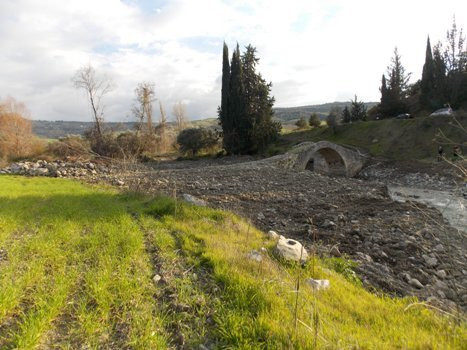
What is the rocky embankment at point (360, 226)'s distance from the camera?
5.54m

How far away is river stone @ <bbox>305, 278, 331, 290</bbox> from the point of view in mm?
4059

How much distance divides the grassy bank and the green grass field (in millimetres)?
28994

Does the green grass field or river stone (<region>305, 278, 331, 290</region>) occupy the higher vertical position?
the green grass field

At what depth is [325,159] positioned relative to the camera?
3459 centimetres

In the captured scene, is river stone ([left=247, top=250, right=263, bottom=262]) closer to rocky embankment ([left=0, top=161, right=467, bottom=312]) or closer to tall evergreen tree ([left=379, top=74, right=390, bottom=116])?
rocky embankment ([left=0, top=161, right=467, bottom=312])

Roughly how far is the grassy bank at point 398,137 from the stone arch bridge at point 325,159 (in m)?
3.13

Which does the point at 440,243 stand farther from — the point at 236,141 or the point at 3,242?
the point at 236,141

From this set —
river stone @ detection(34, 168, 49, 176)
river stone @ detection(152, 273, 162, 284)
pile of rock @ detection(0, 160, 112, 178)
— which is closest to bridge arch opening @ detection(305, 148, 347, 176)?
pile of rock @ detection(0, 160, 112, 178)

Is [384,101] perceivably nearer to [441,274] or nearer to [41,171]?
[41,171]

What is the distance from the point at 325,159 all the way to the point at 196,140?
16810 mm

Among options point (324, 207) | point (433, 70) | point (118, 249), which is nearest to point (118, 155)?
point (324, 207)

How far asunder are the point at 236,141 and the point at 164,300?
111 ft

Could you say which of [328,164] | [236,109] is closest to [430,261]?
[328,164]

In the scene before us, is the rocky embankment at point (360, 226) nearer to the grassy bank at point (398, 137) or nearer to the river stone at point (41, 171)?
the river stone at point (41, 171)
